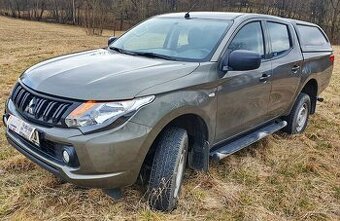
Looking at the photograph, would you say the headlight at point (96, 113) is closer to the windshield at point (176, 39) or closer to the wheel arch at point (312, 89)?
the windshield at point (176, 39)

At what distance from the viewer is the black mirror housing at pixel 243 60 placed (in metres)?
3.33

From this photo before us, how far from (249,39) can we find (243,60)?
2.80ft

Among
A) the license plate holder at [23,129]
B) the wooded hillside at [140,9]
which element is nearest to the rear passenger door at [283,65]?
the license plate holder at [23,129]

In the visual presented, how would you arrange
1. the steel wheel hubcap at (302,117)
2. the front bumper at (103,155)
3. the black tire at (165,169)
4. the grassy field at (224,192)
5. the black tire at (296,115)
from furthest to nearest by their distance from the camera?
the steel wheel hubcap at (302,117) → the black tire at (296,115) → the grassy field at (224,192) → the black tire at (165,169) → the front bumper at (103,155)

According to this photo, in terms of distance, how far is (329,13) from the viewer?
139ft

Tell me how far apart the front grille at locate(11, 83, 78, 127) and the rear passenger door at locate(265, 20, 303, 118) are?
2.55 meters

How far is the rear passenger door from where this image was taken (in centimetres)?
444

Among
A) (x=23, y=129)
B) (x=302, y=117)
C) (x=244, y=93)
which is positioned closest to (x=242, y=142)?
(x=244, y=93)

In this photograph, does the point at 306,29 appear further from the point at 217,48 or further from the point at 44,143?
the point at 44,143

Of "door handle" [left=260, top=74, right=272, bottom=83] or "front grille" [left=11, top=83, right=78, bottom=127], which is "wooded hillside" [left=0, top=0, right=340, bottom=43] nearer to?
"door handle" [left=260, top=74, right=272, bottom=83]

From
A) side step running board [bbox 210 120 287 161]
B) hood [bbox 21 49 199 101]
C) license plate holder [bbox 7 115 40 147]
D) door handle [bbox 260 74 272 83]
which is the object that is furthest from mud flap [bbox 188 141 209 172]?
license plate holder [bbox 7 115 40 147]

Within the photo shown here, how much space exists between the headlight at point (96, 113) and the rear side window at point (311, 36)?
3457mm

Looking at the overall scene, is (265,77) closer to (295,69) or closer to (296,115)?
(295,69)

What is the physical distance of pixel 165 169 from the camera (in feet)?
9.86
